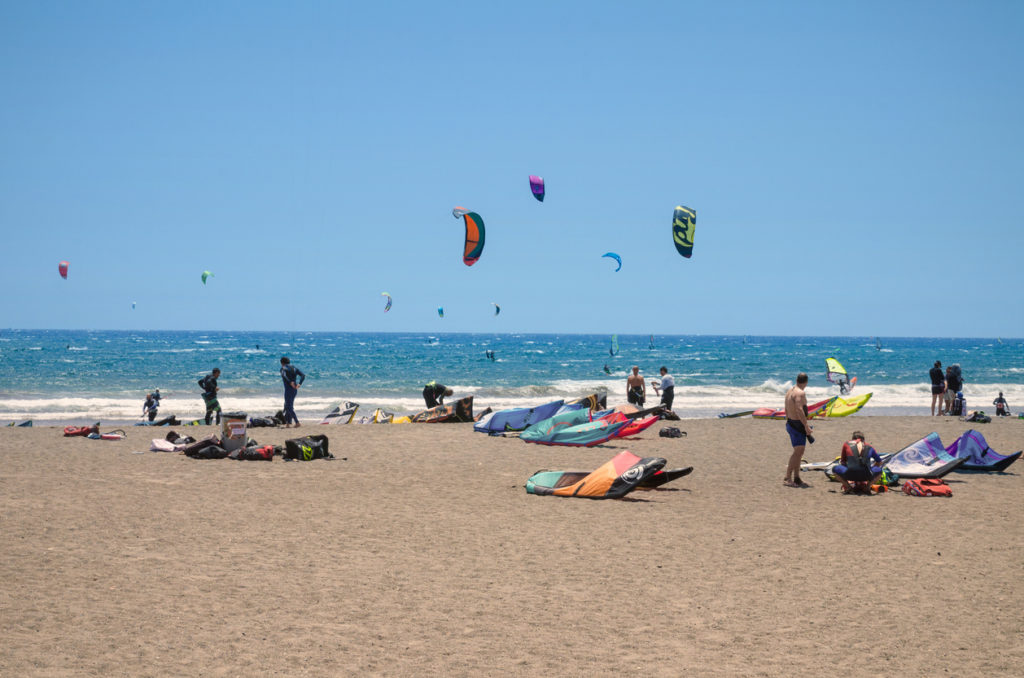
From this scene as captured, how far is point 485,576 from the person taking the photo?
5.73 m

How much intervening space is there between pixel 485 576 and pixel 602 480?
3158 millimetres

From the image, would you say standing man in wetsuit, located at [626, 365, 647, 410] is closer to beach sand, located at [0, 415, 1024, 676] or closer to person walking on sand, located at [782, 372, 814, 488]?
beach sand, located at [0, 415, 1024, 676]

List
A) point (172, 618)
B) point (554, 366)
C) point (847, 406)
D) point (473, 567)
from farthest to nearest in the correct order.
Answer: point (554, 366) → point (847, 406) → point (473, 567) → point (172, 618)

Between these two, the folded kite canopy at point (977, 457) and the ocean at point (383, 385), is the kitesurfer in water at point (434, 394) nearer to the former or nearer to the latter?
the ocean at point (383, 385)

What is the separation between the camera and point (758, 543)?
22.2 ft

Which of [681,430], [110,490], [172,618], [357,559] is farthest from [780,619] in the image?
[681,430]

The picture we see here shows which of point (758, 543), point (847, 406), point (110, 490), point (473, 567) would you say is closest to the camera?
point (473, 567)

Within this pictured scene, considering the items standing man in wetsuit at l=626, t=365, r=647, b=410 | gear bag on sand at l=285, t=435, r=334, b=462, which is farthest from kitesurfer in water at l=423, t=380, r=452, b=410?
gear bag on sand at l=285, t=435, r=334, b=462

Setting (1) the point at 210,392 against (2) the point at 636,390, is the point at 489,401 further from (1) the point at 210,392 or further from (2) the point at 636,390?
(1) the point at 210,392

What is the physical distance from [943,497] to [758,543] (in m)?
3.34

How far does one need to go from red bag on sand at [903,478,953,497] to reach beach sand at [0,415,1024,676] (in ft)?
0.66

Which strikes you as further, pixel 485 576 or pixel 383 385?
pixel 383 385

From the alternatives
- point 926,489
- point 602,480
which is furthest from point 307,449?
point 926,489

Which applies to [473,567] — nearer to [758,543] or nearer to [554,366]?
[758,543]
